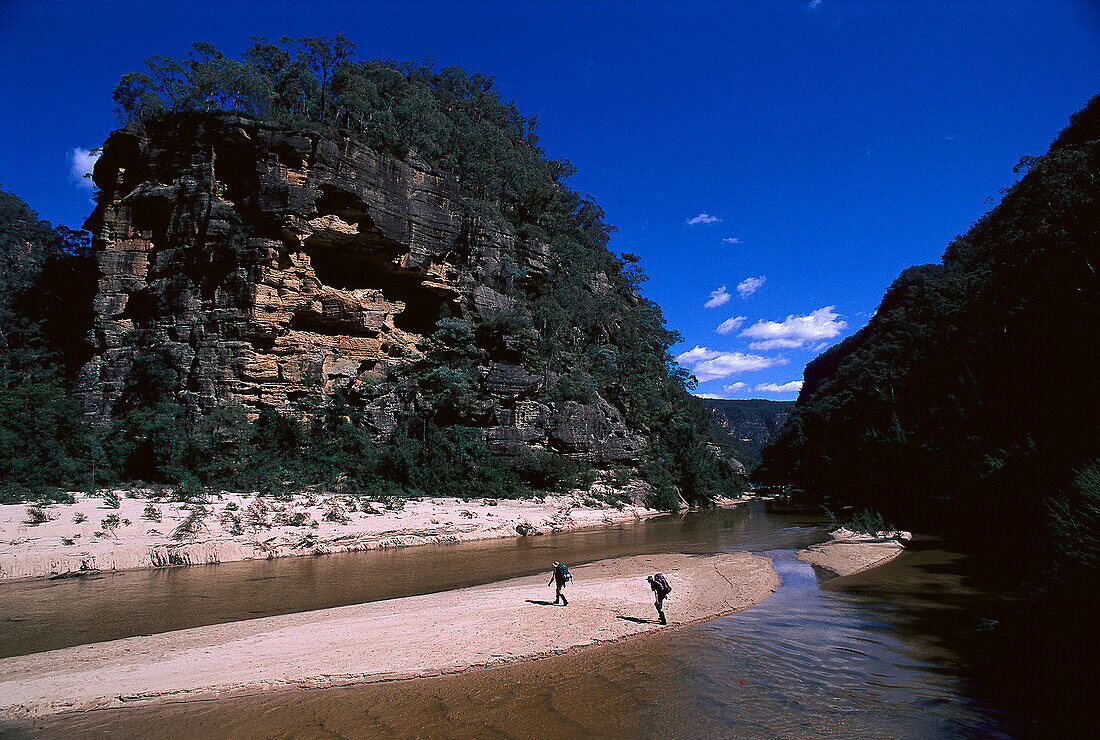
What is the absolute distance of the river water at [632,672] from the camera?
6.13 meters

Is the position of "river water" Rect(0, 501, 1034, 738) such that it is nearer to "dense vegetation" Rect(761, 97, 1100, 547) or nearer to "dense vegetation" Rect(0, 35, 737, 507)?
"dense vegetation" Rect(761, 97, 1100, 547)

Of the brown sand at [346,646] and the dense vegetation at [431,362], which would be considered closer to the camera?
the brown sand at [346,646]

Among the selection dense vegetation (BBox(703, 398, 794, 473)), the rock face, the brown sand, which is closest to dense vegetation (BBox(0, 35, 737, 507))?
the rock face

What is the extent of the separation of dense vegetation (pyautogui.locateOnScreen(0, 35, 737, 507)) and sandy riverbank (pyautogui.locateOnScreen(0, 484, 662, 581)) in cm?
223

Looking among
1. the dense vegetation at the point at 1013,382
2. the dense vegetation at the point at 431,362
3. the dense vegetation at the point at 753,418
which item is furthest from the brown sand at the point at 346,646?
the dense vegetation at the point at 753,418

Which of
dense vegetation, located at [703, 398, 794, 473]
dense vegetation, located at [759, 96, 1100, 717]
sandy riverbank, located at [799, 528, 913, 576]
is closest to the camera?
dense vegetation, located at [759, 96, 1100, 717]

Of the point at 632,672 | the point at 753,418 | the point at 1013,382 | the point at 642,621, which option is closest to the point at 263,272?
the point at 642,621

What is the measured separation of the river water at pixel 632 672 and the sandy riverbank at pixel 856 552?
980 millimetres

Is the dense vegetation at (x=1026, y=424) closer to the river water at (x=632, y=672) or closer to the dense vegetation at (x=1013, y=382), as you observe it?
the dense vegetation at (x=1013, y=382)

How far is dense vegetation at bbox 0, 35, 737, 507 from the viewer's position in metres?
23.5

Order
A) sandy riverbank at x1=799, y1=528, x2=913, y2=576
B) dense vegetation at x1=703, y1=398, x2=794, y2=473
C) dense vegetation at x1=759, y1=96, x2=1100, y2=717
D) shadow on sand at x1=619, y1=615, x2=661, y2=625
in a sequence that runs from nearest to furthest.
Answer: dense vegetation at x1=759, y1=96, x2=1100, y2=717, shadow on sand at x1=619, y1=615, x2=661, y2=625, sandy riverbank at x1=799, y1=528, x2=913, y2=576, dense vegetation at x1=703, y1=398, x2=794, y2=473

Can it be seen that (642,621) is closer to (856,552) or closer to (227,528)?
(856,552)

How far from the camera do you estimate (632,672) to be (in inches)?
309

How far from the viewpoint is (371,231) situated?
31859 mm
